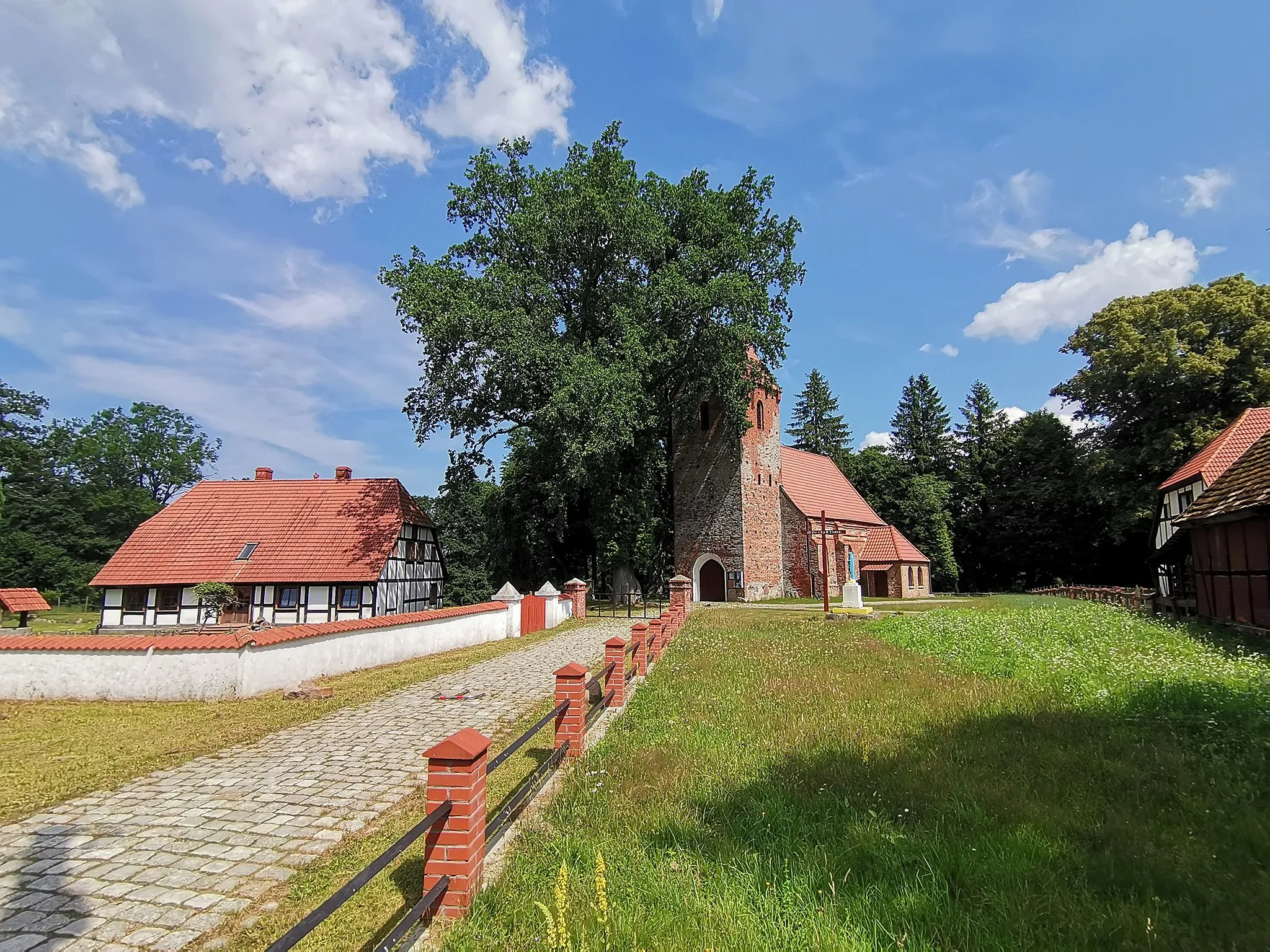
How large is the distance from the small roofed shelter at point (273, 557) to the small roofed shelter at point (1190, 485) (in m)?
26.0

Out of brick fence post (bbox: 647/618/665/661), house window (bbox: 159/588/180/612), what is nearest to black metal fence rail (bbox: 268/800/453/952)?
brick fence post (bbox: 647/618/665/661)

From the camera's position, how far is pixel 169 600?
26047mm

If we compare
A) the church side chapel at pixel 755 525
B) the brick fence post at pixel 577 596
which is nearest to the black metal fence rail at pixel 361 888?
the brick fence post at pixel 577 596

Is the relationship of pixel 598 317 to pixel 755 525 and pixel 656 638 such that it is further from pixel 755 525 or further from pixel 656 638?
pixel 656 638

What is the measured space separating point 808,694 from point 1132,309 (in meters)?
37.0

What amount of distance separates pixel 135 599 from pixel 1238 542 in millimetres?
35330

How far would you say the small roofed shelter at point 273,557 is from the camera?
84.4ft

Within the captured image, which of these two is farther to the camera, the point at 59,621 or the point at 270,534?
the point at 59,621

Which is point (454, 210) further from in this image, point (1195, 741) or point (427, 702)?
point (1195, 741)

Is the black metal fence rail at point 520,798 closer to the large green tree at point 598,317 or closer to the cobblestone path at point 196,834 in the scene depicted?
the cobblestone path at point 196,834

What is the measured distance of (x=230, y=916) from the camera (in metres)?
3.86

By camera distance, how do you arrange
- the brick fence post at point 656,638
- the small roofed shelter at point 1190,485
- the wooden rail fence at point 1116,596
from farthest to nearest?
the wooden rail fence at point 1116,596 < the small roofed shelter at point 1190,485 < the brick fence post at point 656,638

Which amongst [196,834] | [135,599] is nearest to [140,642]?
[196,834]

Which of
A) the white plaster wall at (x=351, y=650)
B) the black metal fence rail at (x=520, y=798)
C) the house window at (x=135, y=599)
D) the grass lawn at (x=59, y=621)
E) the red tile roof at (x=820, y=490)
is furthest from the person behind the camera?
the red tile roof at (x=820, y=490)
